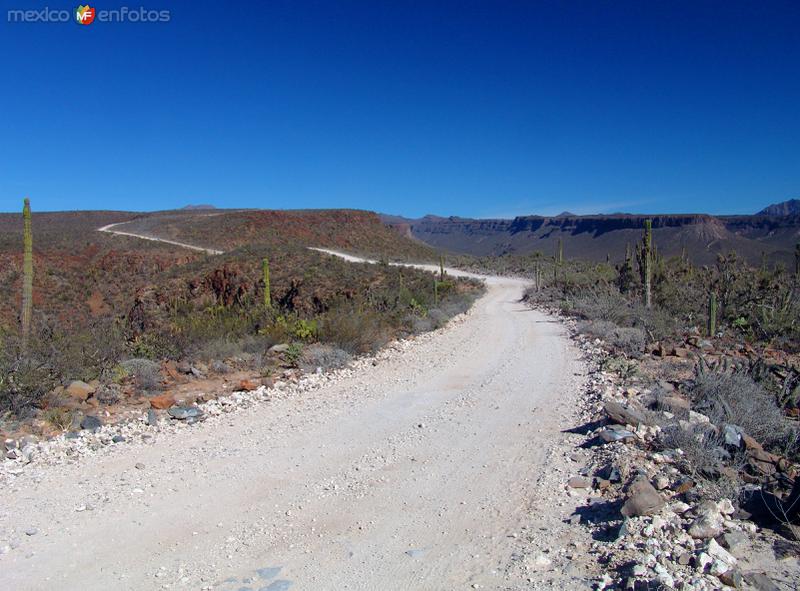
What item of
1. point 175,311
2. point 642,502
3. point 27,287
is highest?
point 27,287

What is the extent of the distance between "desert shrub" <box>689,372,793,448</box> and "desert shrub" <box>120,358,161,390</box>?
7.76 m

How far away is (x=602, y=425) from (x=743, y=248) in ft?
258

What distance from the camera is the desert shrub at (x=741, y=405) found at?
6391 mm

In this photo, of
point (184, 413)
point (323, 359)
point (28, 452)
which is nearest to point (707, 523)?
point (184, 413)

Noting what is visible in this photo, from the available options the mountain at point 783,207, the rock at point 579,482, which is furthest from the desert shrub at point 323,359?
the mountain at point 783,207

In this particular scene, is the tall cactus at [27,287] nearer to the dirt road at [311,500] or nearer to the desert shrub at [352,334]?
the desert shrub at [352,334]

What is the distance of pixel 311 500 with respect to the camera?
17.0 ft

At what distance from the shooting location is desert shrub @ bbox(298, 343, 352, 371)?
10578mm

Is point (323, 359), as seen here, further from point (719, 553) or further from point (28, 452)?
point (719, 553)

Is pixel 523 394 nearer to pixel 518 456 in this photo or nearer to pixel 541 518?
pixel 518 456

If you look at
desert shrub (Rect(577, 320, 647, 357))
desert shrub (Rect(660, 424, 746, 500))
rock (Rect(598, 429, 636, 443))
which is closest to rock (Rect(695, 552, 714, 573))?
desert shrub (Rect(660, 424, 746, 500))

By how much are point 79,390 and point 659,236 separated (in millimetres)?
95136

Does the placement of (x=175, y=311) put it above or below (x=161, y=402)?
above

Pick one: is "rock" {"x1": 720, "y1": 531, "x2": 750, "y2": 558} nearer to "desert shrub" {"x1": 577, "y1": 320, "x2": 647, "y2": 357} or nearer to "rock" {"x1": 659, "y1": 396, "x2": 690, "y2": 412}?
"rock" {"x1": 659, "y1": 396, "x2": 690, "y2": 412}
